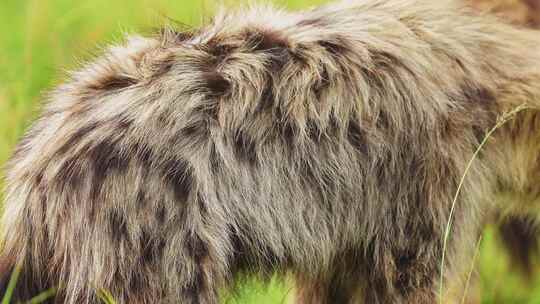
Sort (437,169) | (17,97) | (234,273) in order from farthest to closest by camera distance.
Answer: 1. (17,97)
2. (437,169)
3. (234,273)

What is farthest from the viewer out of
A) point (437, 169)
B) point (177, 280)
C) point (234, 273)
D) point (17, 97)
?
point (17, 97)

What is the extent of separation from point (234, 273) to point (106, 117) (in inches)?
24.1

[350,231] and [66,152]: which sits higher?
[66,152]

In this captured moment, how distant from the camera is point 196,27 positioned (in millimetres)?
3805

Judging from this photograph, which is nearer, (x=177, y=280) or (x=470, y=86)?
(x=177, y=280)

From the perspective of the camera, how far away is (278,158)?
3.41 meters

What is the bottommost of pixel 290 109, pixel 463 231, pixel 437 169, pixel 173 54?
pixel 463 231

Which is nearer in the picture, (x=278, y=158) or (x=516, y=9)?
(x=278, y=158)

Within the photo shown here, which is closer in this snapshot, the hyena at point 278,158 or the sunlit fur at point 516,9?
the hyena at point 278,158

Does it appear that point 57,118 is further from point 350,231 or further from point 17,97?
point 17,97

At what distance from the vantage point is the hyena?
3207 mm

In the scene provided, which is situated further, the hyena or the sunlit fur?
the sunlit fur

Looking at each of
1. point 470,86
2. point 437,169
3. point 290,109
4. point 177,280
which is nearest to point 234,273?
point 177,280

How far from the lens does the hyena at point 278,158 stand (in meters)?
3.21
